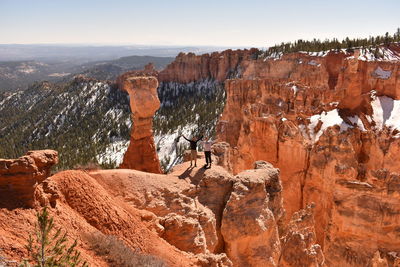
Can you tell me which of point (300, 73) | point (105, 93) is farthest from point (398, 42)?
point (105, 93)

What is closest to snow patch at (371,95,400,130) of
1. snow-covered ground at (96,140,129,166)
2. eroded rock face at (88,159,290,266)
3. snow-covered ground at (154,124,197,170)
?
eroded rock face at (88,159,290,266)

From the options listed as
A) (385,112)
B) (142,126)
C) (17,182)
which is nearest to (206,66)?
(385,112)

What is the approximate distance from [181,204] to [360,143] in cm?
1434

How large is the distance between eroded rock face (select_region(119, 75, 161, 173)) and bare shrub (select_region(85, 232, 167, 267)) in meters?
10.4

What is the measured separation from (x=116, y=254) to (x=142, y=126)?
1147cm

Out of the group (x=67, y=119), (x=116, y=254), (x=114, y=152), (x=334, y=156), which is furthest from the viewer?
(x=67, y=119)

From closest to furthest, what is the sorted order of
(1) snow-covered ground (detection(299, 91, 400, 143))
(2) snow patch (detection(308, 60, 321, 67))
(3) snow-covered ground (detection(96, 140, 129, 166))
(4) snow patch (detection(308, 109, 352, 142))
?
(4) snow patch (detection(308, 109, 352, 142)) → (1) snow-covered ground (detection(299, 91, 400, 143)) → (2) snow patch (detection(308, 60, 321, 67)) → (3) snow-covered ground (detection(96, 140, 129, 166))

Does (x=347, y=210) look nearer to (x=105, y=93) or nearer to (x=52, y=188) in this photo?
(x=52, y=188)

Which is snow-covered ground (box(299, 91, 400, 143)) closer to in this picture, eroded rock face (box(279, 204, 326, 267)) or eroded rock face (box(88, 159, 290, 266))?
eroded rock face (box(279, 204, 326, 267))

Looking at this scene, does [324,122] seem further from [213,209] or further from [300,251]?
[213,209]

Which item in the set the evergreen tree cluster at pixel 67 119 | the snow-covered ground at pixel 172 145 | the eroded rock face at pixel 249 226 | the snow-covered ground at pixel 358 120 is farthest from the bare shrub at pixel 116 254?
the evergreen tree cluster at pixel 67 119

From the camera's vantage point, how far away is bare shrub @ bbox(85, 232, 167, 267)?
6.54 metres

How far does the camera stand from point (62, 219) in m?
7.17

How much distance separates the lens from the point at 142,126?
1775 cm
